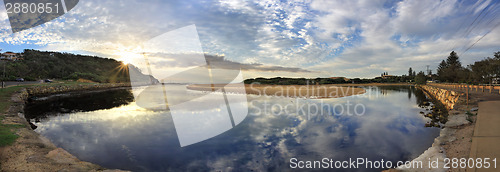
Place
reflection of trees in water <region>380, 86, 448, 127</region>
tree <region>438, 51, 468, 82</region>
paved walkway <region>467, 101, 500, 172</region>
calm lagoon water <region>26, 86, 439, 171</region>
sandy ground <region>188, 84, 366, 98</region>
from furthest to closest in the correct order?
tree <region>438, 51, 468, 82</region>, sandy ground <region>188, 84, 366, 98</region>, reflection of trees in water <region>380, 86, 448, 127</region>, calm lagoon water <region>26, 86, 439, 171</region>, paved walkway <region>467, 101, 500, 172</region>

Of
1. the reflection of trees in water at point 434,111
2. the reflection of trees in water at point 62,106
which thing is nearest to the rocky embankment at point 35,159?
the reflection of trees in water at point 62,106

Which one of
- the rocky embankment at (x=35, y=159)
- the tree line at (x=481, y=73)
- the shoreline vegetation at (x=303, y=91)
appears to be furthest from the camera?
the tree line at (x=481, y=73)

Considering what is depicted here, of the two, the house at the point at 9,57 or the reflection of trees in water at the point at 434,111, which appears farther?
the house at the point at 9,57

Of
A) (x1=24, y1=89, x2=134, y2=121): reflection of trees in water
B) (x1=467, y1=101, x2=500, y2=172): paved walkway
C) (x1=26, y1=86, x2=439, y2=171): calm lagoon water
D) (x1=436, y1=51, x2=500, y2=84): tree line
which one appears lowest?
(x1=26, y1=86, x2=439, y2=171): calm lagoon water

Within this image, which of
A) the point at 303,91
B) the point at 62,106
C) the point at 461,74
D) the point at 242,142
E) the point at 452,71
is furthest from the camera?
the point at 452,71

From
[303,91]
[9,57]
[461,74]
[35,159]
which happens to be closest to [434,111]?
[303,91]

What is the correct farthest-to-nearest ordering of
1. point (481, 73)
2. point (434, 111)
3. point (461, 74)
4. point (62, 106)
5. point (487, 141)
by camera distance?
point (461, 74) < point (481, 73) < point (62, 106) < point (434, 111) < point (487, 141)

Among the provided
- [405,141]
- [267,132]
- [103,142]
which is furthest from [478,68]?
[103,142]

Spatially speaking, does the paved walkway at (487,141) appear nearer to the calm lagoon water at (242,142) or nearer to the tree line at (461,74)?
the calm lagoon water at (242,142)

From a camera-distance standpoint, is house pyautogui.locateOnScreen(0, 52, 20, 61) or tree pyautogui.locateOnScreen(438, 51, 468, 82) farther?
house pyautogui.locateOnScreen(0, 52, 20, 61)

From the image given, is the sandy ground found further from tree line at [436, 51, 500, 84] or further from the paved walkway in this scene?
tree line at [436, 51, 500, 84]

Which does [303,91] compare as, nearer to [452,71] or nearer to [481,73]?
[481,73]

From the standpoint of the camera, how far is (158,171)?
6352 millimetres

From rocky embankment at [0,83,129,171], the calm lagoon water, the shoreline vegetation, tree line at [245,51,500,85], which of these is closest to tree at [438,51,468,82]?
tree line at [245,51,500,85]
